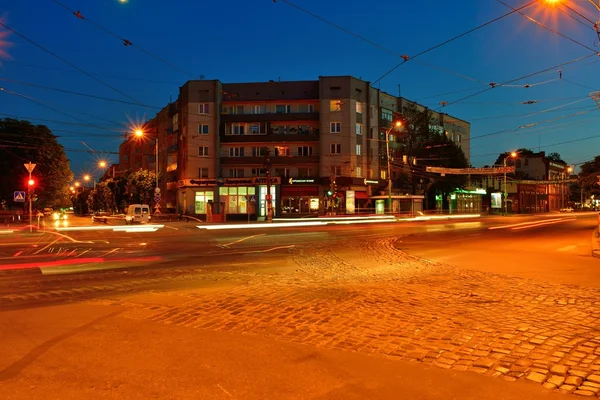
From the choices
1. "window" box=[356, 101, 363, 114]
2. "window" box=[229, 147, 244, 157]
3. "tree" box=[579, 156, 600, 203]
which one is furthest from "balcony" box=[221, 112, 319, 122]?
"tree" box=[579, 156, 600, 203]

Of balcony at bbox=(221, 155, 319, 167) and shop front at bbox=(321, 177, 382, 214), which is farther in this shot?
balcony at bbox=(221, 155, 319, 167)

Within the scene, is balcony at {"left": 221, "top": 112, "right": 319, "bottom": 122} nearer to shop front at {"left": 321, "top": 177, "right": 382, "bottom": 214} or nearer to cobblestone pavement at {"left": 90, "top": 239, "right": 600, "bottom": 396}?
shop front at {"left": 321, "top": 177, "right": 382, "bottom": 214}

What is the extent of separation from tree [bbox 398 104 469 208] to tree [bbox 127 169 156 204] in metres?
35.0

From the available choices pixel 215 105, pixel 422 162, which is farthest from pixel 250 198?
pixel 422 162

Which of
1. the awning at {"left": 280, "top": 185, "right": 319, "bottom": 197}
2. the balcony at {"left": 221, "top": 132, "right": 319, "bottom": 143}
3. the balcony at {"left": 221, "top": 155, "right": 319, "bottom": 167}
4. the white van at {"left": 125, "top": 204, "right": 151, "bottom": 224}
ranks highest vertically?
the balcony at {"left": 221, "top": 132, "right": 319, "bottom": 143}

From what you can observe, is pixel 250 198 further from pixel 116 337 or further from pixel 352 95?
pixel 116 337

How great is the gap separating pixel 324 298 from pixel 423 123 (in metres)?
59.4

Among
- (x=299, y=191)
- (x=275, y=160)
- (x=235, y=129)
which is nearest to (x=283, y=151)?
(x=275, y=160)

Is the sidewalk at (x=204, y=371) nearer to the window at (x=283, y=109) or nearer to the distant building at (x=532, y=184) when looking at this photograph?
the window at (x=283, y=109)

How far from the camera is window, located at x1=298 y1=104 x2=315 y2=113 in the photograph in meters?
56.9

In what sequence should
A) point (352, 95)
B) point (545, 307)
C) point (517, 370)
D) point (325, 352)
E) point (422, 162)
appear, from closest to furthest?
1. point (517, 370)
2. point (325, 352)
3. point (545, 307)
4. point (352, 95)
5. point (422, 162)

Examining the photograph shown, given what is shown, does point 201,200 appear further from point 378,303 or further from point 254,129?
point 378,303

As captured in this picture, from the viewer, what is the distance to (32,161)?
53.4 m

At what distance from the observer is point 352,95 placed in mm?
54969
